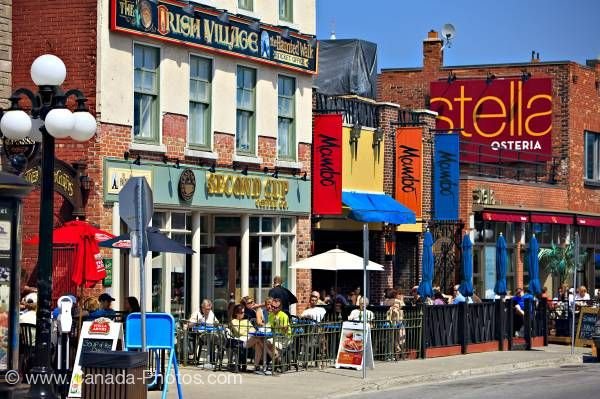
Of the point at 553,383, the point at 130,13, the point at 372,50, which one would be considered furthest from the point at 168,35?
the point at 372,50

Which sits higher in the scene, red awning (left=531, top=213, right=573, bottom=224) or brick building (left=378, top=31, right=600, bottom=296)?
brick building (left=378, top=31, right=600, bottom=296)

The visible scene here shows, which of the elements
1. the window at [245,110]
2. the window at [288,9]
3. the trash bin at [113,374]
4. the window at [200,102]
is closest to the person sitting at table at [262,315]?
the window at [200,102]

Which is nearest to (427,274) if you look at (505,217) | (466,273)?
(466,273)

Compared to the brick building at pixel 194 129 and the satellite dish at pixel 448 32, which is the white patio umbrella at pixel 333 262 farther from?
the satellite dish at pixel 448 32

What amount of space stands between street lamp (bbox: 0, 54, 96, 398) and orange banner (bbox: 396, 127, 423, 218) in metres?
21.1

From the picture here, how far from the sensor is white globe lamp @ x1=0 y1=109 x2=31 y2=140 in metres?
16.2

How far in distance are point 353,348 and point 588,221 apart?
80.7 feet

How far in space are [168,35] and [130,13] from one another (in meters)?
1.31

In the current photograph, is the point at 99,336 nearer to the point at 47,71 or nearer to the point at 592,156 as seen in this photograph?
the point at 47,71

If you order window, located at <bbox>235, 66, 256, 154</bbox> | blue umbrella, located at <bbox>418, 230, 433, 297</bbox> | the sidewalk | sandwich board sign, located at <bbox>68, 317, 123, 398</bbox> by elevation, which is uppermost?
window, located at <bbox>235, 66, 256, 154</bbox>

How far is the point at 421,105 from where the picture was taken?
1962 inches

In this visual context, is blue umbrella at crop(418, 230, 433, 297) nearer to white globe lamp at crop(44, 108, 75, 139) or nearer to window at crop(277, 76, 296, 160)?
window at crop(277, 76, 296, 160)

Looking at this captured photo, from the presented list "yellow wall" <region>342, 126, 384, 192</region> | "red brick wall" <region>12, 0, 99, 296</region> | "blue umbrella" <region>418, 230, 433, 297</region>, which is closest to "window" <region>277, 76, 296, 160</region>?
"yellow wall" <region>342, 126, 384, 192</region>

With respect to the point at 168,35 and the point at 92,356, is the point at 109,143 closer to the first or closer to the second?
the point at 168,35
